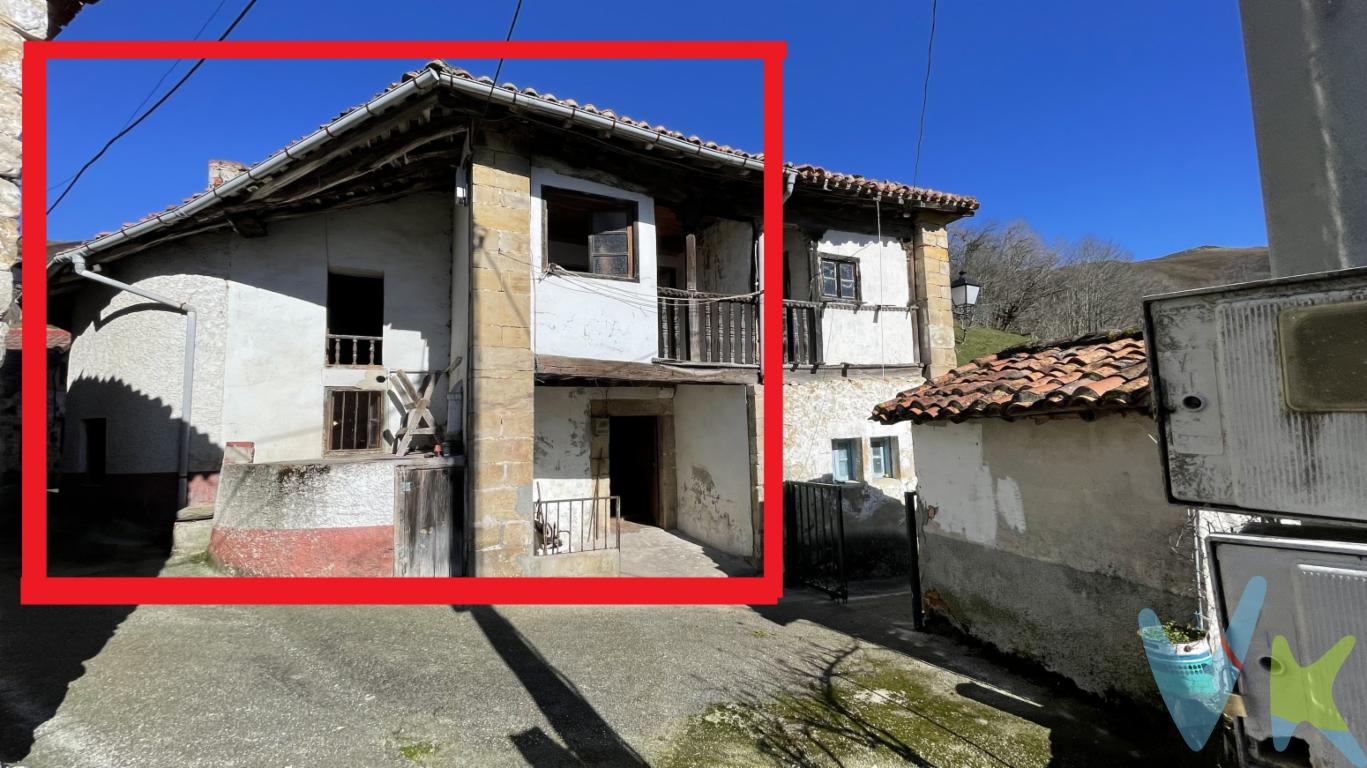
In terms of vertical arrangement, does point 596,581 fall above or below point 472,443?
below

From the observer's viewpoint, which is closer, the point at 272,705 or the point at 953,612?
the point at 272,705

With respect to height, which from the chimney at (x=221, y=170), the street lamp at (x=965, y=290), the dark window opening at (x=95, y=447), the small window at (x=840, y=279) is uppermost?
the chimney at (x=221, y=170)

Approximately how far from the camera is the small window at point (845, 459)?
909cm

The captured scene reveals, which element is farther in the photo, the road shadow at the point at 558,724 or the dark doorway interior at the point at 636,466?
the dark doorway interior at the point at 636,466

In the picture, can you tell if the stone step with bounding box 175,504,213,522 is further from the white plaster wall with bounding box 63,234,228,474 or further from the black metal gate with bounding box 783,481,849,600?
the black metal gate with bounding box 783,481,849,600

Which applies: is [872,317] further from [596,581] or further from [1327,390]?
[1327,390]

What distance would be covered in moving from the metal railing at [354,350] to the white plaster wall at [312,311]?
9.1 inches

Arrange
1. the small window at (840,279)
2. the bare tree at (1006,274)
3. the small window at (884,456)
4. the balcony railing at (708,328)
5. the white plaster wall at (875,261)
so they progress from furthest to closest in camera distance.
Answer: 1. the bare tree at (1006,274)
2. the white plaster wall at (875,261)
3. the small window at (840,279)
4. the small window at (884,456)
5. the balcony railing at (708,328)

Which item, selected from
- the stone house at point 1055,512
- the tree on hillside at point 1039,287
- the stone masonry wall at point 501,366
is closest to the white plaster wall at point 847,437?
the stone house at point 1055,512

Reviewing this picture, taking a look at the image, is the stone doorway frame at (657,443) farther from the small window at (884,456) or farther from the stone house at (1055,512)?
the stone house at (1055,512)

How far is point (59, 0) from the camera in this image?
2.41m

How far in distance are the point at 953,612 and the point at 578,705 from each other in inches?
150

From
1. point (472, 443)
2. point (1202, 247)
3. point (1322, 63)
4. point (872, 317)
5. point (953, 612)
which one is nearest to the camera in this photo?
point (1322, 63)

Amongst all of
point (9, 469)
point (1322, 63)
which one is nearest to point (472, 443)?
point (1322, 63)
